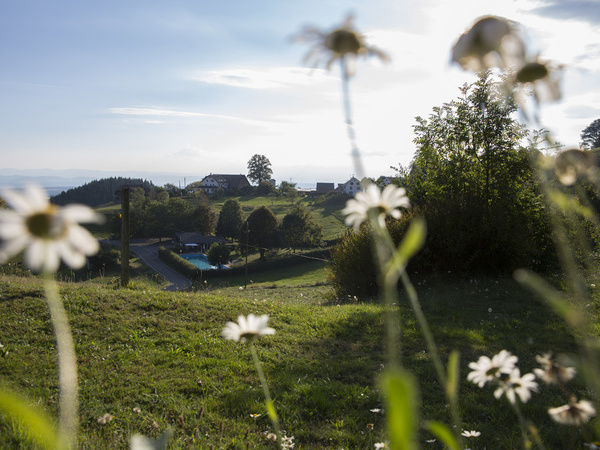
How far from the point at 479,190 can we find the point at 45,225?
11912 mm

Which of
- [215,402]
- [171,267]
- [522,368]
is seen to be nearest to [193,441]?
[215,402]

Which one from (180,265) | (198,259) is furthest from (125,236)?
(198,259)

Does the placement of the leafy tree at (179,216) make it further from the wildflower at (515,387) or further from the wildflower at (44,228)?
the wildflower at (44,228)

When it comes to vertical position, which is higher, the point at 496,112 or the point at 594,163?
the point at 496,112

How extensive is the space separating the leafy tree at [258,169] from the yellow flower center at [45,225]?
7599cm

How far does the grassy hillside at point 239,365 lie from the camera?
309 centimetres

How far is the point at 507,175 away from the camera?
10984mm

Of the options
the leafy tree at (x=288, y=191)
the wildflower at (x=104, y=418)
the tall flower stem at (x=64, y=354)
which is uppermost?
the leafy tree at (x=288, y=191)

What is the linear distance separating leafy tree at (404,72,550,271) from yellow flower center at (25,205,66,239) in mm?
10284

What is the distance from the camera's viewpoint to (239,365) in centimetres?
438

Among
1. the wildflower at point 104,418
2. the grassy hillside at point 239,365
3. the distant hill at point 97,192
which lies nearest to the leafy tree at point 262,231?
the grassy hillside at point 239,365

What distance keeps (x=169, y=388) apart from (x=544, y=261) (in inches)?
417

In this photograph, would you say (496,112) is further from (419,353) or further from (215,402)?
(215,402)

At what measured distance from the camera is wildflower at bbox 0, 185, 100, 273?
0.47 meters
